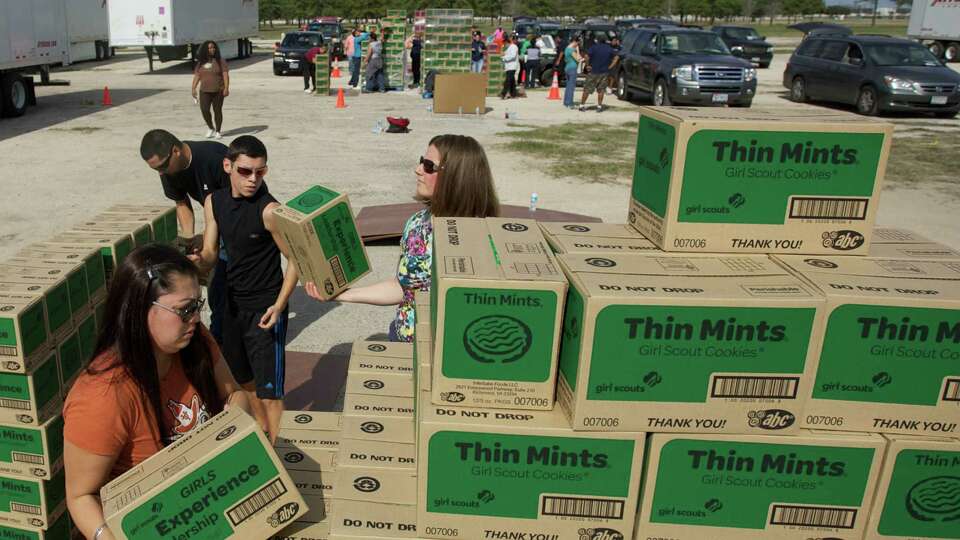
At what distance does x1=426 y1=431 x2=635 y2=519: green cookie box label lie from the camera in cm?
217

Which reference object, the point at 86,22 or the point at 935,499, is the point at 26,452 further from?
the point at 86,22

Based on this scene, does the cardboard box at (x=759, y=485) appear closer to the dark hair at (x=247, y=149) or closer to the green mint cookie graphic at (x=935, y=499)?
the green mint cookie graphic at (x=935, y=499)

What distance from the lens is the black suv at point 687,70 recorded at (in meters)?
18.3

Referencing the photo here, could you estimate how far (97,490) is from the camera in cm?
235

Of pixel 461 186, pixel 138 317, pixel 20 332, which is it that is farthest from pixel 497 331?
pixel 20 332

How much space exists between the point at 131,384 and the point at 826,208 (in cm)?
235

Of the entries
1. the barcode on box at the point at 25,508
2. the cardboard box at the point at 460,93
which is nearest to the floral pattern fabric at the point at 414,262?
the barcode on box at the point at 25,508

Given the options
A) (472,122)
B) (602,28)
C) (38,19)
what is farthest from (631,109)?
(38,19)

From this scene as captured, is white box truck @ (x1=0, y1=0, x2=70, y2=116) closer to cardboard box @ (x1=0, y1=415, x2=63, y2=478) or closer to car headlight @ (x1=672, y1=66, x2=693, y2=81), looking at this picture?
car headlight @ (x1=672, y1=66, x2=693, y2=81)

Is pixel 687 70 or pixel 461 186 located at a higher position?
pixel 687 70

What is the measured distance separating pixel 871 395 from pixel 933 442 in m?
0.22

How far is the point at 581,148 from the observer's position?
14961 mm

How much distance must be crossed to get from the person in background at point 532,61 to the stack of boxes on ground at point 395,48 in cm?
422

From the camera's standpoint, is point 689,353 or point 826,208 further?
point 826,208
